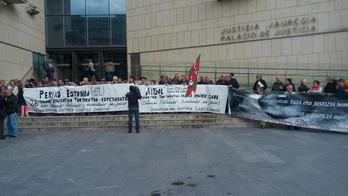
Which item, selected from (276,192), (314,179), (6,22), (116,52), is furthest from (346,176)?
(116,52)

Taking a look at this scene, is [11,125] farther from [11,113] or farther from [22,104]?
[22,104]

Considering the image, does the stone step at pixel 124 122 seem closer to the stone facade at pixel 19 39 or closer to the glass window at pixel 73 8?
the stone facade at pixel 19 39

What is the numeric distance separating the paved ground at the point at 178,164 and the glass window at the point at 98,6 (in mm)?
18761

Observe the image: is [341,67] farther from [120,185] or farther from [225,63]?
[120,185]

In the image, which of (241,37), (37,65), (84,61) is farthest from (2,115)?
(84,61)

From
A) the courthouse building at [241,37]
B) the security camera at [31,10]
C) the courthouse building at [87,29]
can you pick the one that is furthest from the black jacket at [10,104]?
the courthouse building at [87,29]

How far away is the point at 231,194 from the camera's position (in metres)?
6.46

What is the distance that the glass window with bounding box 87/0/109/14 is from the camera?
30891 mm

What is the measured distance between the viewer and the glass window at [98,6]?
1216 inches

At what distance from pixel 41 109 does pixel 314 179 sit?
12.5m

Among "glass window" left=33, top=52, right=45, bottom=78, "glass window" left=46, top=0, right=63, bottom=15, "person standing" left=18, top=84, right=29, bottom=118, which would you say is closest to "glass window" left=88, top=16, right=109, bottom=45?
"glass window" left=46, top=0, right=63, bottom=15

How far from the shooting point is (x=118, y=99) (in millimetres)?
16672

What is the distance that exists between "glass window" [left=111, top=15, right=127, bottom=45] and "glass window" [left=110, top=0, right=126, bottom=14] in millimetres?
378

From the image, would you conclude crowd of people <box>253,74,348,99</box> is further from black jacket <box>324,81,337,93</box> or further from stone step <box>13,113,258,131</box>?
stone step <box>13,113,258,131</box>
